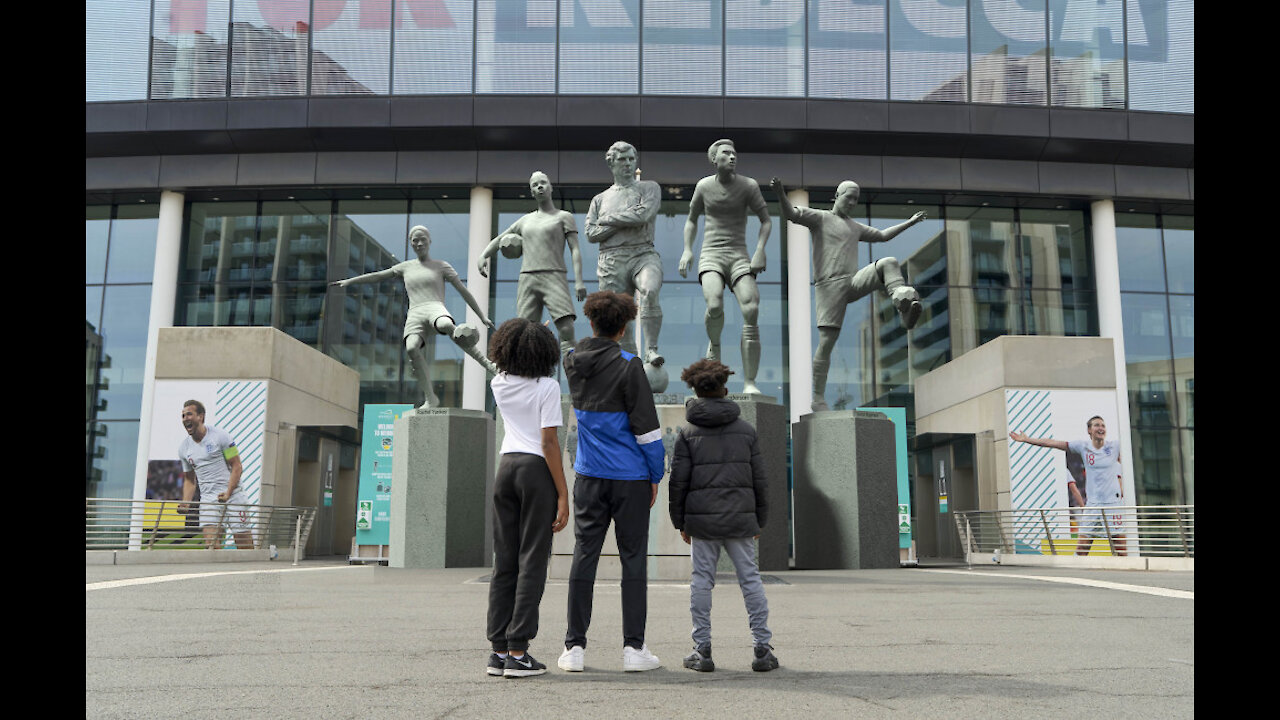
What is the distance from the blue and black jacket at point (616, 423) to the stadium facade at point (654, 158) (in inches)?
726

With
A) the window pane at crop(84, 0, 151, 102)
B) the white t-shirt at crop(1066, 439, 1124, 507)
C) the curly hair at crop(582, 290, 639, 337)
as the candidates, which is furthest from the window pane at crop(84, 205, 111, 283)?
the curly hair at crop(582, 290, 639, 337)

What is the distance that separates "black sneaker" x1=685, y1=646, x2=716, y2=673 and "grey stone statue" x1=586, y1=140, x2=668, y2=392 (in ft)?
20.8

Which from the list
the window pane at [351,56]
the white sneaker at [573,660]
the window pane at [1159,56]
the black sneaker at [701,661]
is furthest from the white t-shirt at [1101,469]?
the white sneaker at [573,660]

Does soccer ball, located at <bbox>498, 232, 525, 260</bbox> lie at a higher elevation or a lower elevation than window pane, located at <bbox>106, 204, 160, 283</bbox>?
lower

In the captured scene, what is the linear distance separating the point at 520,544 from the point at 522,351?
0.83 meters

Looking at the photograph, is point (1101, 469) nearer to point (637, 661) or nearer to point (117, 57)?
point (637, 661)

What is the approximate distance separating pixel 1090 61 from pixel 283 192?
19012 mm

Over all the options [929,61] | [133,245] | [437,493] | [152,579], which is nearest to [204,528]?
[437,493]

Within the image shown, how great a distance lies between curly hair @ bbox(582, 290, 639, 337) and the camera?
468 cm

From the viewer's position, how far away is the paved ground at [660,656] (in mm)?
3588

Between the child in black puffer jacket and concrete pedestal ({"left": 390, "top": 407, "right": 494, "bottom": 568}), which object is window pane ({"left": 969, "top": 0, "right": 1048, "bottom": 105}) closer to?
concrete pedestal ({"left": 390, "top": 407, "right": 494, "bottom": 568})

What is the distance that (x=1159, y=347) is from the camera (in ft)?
81.7

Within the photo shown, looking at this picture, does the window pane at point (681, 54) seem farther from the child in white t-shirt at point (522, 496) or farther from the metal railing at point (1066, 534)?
the child in white t-shirt at point (522, 496)

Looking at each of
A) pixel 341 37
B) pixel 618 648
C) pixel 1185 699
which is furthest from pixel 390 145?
pixel 1185 699
